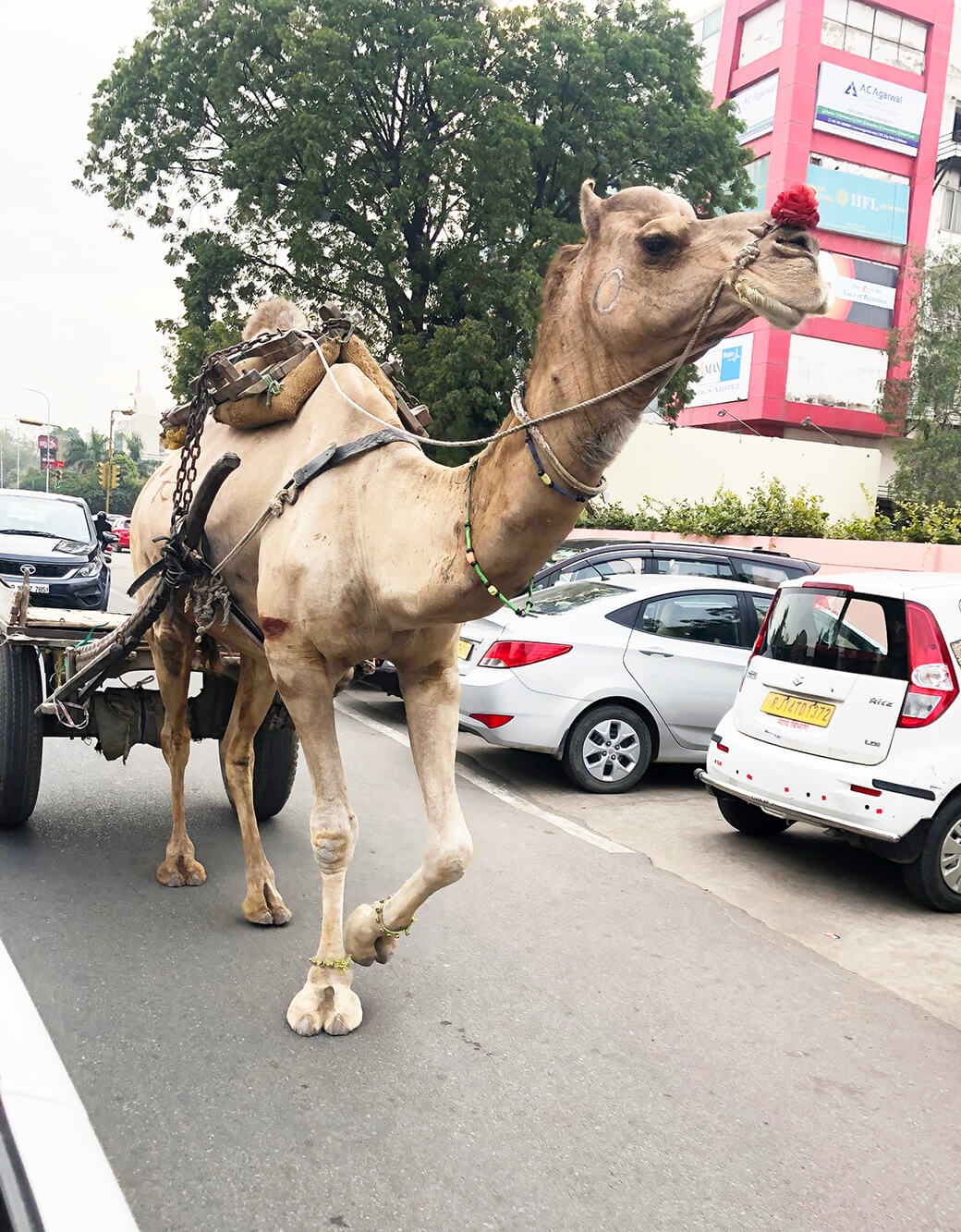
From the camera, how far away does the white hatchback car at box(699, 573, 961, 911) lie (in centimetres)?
558

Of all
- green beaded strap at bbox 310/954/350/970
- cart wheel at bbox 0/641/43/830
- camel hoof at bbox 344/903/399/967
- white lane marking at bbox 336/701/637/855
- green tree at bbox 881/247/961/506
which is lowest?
white lane marking at bbox 336/701/637/855

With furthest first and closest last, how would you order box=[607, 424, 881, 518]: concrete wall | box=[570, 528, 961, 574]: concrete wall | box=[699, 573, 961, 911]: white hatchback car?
box=[607, 424, 881, 518]: concrete wall
box=[570, 528, 961, 574]: concrete wall
box=[699, 573, 961, 911]: white hatchback car

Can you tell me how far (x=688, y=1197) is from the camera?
9.68 feet

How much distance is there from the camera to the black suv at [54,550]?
12922 millimetres

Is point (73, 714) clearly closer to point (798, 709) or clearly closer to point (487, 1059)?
point (487, 1059)

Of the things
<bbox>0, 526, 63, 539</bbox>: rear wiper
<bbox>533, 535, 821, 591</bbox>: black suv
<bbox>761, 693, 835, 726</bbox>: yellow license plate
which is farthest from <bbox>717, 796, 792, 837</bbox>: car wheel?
<bbox>0, 526, 63, 539</bbox>: rear wiper

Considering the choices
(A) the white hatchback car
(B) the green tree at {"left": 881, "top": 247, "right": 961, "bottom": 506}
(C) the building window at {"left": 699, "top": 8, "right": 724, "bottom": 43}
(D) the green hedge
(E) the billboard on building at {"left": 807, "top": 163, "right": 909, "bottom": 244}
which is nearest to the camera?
(A) the white hatchback car

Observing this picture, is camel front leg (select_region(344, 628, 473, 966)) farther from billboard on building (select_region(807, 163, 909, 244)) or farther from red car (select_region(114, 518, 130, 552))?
billboard on building (select_region(807, 163, 909, 244))

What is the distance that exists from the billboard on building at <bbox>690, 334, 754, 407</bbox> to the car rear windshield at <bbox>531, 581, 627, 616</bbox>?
29827 millimetres

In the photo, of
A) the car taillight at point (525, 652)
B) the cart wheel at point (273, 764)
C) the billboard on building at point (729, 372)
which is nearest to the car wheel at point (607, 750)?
the car taillight at point (525, 652)

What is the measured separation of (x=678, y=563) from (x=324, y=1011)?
7692mm

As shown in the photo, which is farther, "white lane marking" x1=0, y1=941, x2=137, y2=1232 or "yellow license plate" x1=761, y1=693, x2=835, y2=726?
"yellow license plate" x1=761, y1=693, x2=835, y2=726

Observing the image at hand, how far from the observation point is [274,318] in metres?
4.98

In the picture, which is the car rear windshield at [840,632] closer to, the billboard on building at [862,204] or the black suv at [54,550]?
the black suv at [54,550]
